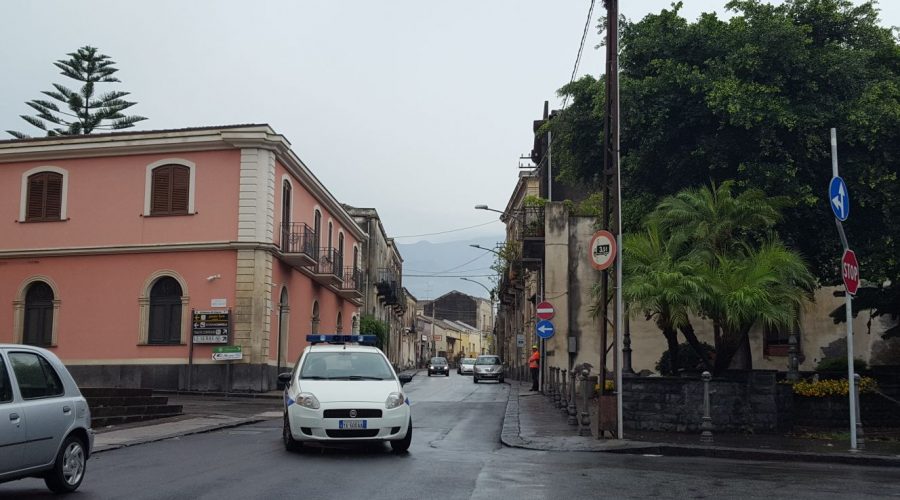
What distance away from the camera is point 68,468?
8805 mm

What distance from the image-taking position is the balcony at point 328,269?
37.7m

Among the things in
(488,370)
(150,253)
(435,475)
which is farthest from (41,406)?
(488,370)

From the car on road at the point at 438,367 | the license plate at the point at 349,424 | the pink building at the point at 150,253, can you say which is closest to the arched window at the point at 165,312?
the pink building at the point at 150,253

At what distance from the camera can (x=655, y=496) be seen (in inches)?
347

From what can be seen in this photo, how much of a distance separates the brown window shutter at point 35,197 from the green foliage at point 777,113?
62.9 feet

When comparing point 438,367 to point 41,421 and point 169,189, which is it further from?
point 41,421

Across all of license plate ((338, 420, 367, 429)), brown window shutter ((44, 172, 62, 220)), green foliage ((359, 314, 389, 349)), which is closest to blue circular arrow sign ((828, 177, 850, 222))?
license plate ((338, 420, 367, 429))

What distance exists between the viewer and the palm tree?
1614 centimetres


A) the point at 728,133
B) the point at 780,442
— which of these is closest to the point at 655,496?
Answer: the point at 780,442

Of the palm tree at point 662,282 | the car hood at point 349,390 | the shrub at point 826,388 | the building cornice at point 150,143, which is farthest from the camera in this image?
the building cornice at point 150,143

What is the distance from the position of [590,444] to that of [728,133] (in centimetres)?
1064

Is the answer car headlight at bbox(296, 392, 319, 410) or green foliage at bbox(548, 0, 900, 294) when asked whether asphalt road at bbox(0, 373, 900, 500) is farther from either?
green foliage at bbox(548, 0, 900, 294)

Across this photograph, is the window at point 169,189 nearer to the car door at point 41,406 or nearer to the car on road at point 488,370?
the car on road at point 488,370

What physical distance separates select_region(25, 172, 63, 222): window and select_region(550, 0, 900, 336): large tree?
61.5 feet
